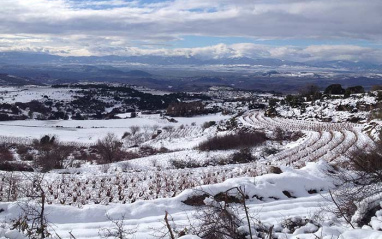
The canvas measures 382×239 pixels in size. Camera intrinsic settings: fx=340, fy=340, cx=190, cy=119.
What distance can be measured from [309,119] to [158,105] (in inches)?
3230

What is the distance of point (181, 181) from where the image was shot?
1218 cm

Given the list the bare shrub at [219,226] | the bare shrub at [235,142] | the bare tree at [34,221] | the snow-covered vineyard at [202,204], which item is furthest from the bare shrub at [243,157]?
the bare shrub at [219,226]

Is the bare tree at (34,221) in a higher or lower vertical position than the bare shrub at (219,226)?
lower

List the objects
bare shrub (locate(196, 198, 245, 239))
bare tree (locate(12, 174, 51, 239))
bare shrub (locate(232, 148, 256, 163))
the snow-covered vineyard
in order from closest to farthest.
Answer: bare shrub (locate(196, 198, 245, 239))
bare tree (locate(12, 174, 51, 239))
the snow-covered vineyard
bare shrub (locate(232, 148, 256, 163))

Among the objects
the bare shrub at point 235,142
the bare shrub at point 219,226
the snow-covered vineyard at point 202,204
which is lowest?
the bare shrub at point 235,142

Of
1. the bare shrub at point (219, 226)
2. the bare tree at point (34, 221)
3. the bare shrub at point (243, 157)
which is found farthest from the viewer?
the bare shrub at point (243, 157)

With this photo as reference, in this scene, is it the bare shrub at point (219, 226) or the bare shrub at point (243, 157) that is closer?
the bare shrub at point (219, 226)

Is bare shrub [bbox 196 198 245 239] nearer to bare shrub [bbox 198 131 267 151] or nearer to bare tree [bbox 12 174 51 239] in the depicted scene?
bare tree [bbox 12 174 51 239]

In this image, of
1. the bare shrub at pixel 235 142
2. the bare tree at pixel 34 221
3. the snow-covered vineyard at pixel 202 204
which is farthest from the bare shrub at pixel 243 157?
the bare tree at pixel 34 221

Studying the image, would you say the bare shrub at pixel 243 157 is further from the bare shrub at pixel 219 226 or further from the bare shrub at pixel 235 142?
the bare shrub at pixel 219 226

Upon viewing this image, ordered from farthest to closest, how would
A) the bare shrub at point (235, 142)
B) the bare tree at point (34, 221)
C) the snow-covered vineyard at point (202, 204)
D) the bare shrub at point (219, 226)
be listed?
the bare shrub at point (235, 142) → the snow-covered vineyard at point (202, 204) → the bare tree at point (34, 221) → the bare shrub at point (219, 226)

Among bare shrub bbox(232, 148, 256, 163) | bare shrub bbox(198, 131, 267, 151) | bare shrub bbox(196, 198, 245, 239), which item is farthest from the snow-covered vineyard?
bare shrub bbox(198, 131, 267, 151)

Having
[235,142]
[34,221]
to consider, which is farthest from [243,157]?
[34,221]

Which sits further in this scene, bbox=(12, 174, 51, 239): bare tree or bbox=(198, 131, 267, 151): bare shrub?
bbox=(198, 131, 267, 151): bare shrub
